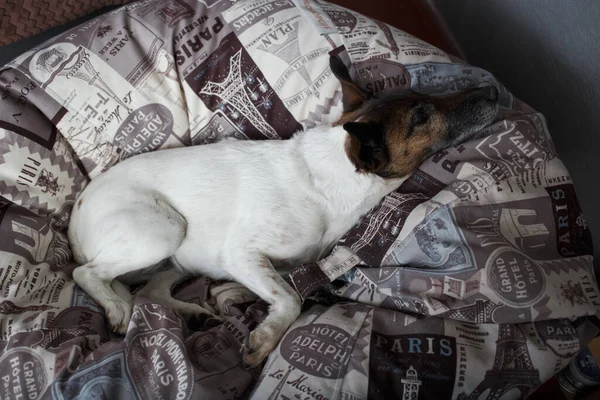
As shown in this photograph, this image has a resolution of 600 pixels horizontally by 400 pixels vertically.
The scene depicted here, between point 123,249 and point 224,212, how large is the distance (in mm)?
485

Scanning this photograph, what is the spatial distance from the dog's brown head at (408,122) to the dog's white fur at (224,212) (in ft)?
0.40

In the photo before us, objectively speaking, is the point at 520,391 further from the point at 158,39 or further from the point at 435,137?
the point at 158,39

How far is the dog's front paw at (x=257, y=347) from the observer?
6.38 ft

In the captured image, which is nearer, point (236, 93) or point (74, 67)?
point (74, 67)

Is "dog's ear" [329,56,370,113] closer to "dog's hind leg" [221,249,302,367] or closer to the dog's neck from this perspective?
the dog's neck

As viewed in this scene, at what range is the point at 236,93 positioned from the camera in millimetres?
2537

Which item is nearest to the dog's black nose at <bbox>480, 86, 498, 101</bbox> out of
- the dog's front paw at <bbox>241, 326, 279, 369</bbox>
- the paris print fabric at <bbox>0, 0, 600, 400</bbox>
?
the paris print fabric at <bbox>0, 0, 600, 400</bbox>

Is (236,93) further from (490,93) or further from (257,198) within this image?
(490,93)

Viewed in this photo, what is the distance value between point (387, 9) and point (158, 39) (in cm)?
240

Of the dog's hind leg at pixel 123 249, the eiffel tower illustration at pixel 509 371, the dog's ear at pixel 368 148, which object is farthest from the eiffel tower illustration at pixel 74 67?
the eiffel tower illustration at pixel 509 371

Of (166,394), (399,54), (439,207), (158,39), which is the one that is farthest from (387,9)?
(166,394)

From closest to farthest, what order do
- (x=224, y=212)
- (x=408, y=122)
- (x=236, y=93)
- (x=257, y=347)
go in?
1. (x=257, y=347)
2. (x=408, y=122)
3. (x=224, y=212)
4. (x=236, y=93)

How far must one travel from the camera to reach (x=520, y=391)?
1.80 m

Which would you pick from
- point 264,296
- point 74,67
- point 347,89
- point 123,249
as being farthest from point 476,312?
point 74,67
